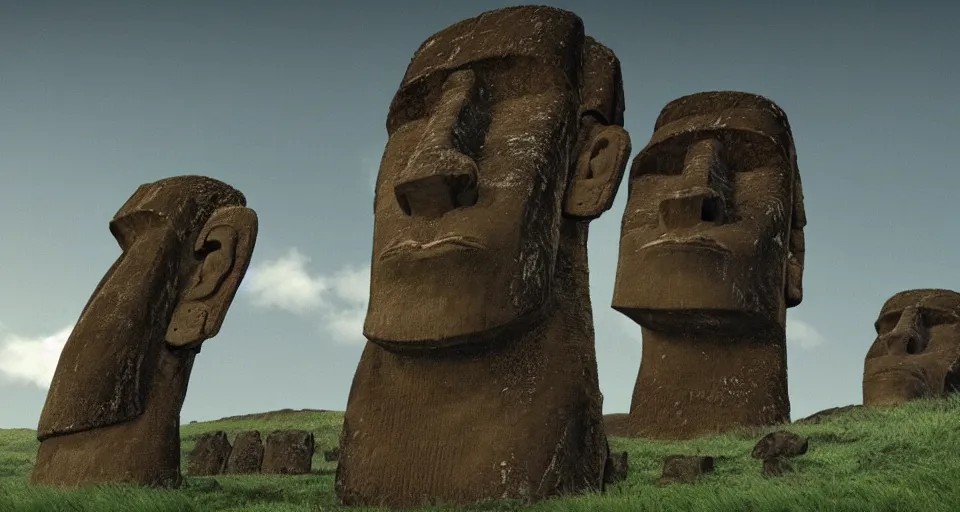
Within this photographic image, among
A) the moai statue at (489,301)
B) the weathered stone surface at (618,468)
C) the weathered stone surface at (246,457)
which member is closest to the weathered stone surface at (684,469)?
the weathered stone surface at (618,468)

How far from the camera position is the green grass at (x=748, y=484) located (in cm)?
481

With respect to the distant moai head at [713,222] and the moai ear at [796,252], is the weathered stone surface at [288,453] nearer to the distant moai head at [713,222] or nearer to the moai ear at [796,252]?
the distant moai head at [713,222]

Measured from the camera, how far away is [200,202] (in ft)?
26.0

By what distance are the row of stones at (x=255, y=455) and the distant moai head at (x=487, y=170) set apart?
3.55 m

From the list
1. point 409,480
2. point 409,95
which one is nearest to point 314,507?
point 409,480

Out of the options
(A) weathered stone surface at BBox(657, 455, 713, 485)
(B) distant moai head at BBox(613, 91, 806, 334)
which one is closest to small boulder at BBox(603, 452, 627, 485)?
(A) weathered stone surface at BBox(657, 455, 713, 485)

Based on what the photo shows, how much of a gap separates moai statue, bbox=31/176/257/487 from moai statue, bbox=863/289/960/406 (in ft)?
29.9

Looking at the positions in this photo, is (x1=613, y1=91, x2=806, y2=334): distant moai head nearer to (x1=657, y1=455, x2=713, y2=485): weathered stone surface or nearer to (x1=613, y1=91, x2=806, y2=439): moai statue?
(x1=613, y1=91, x2=806, y2=439): moai statue

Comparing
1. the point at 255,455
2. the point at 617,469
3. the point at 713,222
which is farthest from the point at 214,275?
the point at 713,222

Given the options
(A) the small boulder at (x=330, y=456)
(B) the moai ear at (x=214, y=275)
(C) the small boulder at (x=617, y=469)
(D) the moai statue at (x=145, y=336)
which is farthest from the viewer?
(A) the small boulder at (x=330, y=456)

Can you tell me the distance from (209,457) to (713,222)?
20.1 ft

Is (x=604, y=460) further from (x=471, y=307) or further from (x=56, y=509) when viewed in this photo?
(x=56, y=509)

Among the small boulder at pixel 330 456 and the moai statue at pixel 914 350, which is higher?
the moai statue at pixel 914 350

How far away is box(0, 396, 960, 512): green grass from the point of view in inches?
189
